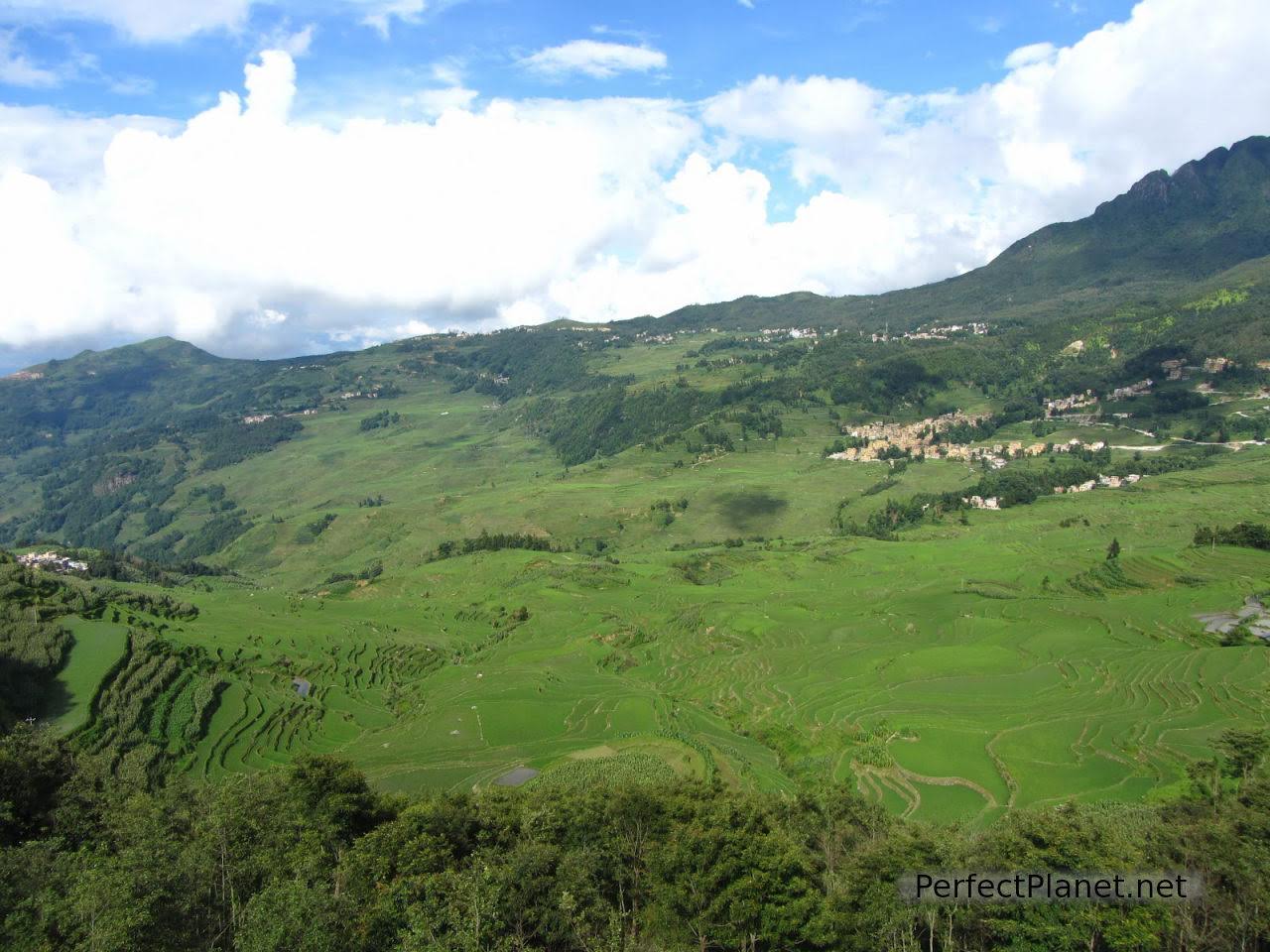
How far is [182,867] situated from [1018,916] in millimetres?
27514

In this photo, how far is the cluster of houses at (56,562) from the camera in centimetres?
9712

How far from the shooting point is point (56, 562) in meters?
103

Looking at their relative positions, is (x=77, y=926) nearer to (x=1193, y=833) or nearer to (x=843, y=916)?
(x=843, y=916)

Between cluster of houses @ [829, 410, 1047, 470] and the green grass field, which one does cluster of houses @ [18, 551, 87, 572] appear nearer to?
the green grass field

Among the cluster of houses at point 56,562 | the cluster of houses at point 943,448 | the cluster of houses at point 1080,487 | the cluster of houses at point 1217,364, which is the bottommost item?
the cluster of houses at point 1080,487

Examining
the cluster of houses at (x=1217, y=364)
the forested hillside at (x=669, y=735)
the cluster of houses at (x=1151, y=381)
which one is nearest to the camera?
the forested hillside at (x=669, y=735)

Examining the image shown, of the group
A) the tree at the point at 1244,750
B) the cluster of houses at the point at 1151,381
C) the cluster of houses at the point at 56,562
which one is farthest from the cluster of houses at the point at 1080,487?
the cluster of houses at the point at 56,562

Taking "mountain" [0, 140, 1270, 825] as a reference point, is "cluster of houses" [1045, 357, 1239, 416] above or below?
above

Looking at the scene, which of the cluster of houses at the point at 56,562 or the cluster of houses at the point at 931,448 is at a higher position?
the cluster of houses at the point at 56,562

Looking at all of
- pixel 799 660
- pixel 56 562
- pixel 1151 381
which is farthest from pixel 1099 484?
pixel 56 562

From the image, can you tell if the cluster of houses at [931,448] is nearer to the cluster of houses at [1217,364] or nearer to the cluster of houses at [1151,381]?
the cluster of houses at [1151,381]

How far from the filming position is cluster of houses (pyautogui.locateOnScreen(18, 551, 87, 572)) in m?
97.1

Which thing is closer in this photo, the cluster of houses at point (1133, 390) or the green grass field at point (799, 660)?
the green grass field at point (799, 660)

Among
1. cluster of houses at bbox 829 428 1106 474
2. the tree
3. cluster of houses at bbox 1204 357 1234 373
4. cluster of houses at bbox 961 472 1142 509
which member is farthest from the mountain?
cluster of houses at bbox 1204 357 1234 373
